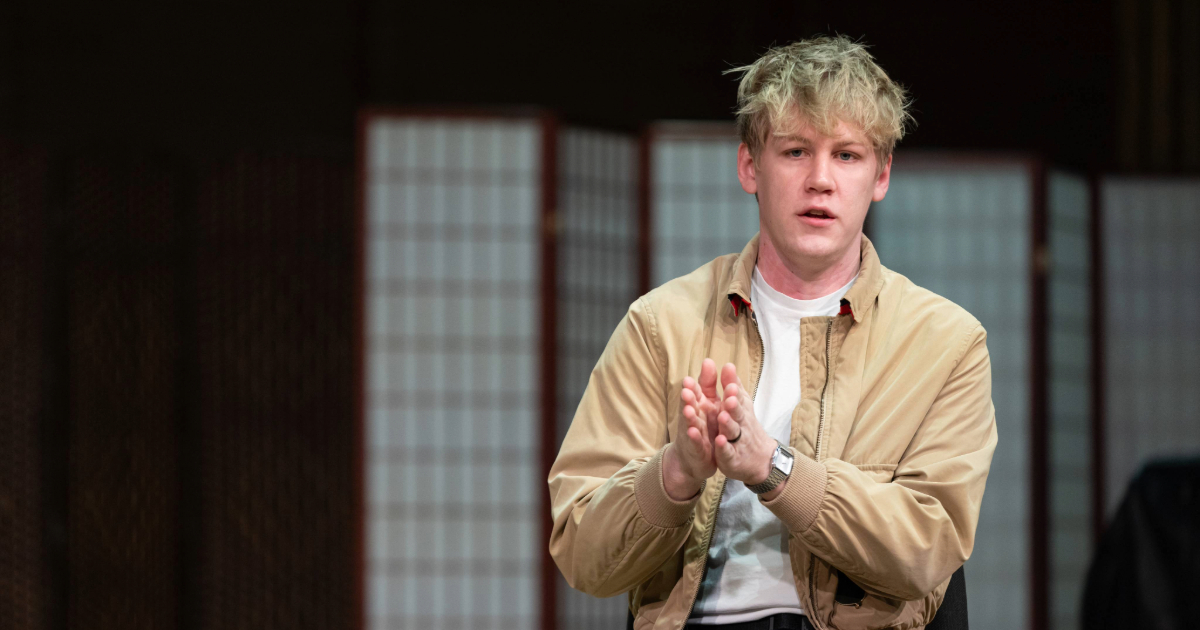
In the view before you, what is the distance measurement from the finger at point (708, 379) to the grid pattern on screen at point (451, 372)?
293 cm

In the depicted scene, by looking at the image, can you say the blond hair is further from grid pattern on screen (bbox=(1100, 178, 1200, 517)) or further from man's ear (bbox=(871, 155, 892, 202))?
grid pattern on screen (bbox=(1100, 178, 1200, 517))

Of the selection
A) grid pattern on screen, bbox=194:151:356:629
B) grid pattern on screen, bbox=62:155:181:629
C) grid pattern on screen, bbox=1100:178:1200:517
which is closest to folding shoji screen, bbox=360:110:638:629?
grid pattern on screen, bbox=194:151:356:629

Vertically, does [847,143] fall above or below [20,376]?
above

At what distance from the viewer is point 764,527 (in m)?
1.57

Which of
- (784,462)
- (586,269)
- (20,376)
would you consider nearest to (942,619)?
(784,462)

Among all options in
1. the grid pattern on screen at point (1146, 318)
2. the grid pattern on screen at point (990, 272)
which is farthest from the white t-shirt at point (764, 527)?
the grid pattern on screen at point (1146, 318)

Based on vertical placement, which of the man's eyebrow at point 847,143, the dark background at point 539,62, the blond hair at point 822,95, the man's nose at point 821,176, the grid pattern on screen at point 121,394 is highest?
the dark background at point 539,62

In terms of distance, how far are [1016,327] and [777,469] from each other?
3392mm

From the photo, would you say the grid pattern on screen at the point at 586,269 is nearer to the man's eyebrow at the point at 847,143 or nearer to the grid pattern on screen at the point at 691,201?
the grid pattern on screen at the point at 691,201

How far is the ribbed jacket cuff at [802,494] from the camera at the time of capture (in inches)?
55.2

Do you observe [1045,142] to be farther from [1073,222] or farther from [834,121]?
[834,121]

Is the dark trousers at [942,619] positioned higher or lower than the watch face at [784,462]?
lower

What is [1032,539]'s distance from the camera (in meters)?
4.45

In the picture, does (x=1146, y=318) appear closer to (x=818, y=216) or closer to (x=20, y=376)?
(x=818, y=216)
